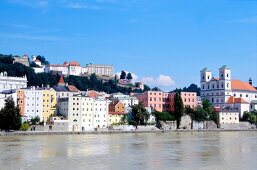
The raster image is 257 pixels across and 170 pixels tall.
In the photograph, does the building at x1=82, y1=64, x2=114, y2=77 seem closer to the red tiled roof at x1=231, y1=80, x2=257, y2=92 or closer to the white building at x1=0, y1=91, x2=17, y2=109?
the red tiled roof at x1=231, y1=80, x2=257, y2=92

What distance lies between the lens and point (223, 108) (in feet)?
259

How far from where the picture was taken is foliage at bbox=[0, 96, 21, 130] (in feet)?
167

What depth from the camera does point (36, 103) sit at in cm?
6294

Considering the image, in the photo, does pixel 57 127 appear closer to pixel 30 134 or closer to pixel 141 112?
pixel 30 134

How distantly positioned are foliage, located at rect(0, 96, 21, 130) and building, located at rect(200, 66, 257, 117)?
43.1 metres

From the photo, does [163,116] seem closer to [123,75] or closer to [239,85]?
[239,85]

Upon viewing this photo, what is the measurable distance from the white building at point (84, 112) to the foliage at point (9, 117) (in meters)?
10.0

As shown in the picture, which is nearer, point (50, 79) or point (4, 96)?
point (4, 96)

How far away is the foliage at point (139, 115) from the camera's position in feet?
210

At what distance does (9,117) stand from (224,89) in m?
46.5

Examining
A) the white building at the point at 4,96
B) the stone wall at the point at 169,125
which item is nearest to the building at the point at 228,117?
the stone wall at the point at 169,125

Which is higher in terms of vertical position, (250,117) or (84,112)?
(84,112)

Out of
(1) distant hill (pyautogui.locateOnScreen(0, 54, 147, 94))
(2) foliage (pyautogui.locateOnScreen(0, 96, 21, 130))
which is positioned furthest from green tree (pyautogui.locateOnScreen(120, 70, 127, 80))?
(2) foliage (pyautogui.locateOnScreen(0, 96, 21, 130))

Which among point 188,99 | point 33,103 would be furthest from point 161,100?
point 33,103
